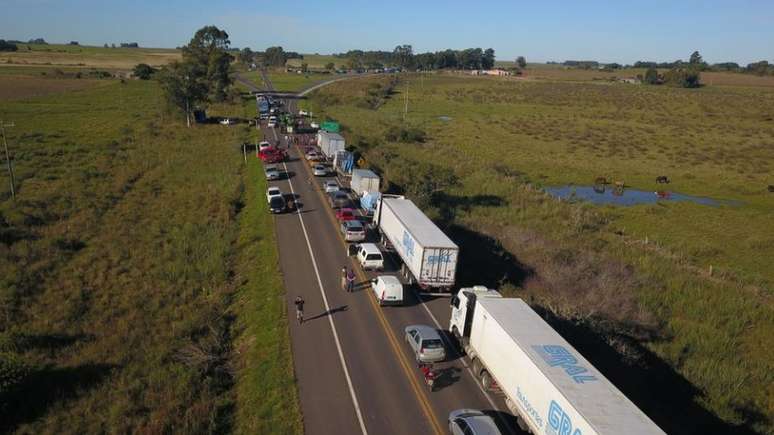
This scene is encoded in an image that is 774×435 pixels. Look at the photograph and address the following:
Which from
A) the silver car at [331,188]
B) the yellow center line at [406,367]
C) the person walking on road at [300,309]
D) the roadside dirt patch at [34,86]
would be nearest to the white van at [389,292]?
the yellow center line at [406,367]

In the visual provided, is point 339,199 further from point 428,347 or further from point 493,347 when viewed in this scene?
point 493,347

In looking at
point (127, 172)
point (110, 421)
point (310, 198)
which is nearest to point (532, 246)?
point (310, 198)

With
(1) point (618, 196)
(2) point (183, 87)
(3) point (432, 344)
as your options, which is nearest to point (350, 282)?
(3) point (432, 344)

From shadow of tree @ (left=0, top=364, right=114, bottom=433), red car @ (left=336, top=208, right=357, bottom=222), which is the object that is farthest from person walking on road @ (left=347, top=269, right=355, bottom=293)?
shadow of tree @ (left=0, top=364, right=114, bottom=433)

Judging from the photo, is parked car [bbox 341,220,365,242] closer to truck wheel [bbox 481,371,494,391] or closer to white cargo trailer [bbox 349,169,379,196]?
white cargo trailer [bbox 349,169,379,196]

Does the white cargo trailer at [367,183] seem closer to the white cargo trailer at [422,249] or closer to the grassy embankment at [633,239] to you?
the grassy embankment at [633,239]
